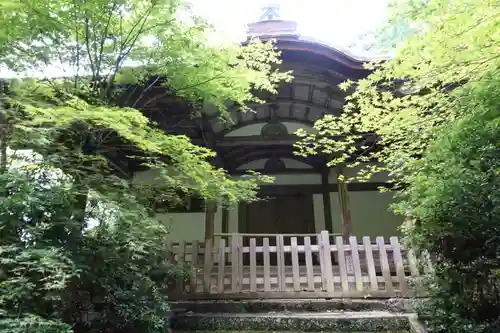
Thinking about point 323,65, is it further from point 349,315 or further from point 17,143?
point 17,143

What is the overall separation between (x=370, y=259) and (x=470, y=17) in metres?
3.85

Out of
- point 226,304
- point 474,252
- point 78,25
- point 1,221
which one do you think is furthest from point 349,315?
point 78,25

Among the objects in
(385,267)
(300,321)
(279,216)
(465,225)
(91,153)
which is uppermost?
(279,216)

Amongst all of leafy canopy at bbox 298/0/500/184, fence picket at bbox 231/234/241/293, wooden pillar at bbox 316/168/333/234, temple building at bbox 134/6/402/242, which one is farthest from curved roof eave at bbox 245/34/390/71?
fence picket at bbox 231/234/241/293

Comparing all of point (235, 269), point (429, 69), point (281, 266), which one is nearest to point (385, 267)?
point (281, 266)

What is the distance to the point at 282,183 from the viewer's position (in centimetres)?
1025

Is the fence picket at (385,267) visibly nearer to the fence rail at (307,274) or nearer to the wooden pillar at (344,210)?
the fence rail at (307,274)

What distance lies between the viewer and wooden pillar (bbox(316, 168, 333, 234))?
9.77 metres

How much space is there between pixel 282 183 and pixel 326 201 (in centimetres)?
127

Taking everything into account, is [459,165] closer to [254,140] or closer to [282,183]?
[254,140]

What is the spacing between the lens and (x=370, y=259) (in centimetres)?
588

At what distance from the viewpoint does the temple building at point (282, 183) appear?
8.44 metres

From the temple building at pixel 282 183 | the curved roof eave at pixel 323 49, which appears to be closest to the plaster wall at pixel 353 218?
the temple building at pixel 282 183

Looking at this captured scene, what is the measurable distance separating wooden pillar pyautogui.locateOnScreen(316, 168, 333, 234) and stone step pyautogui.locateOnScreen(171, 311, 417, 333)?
14.4 ft
